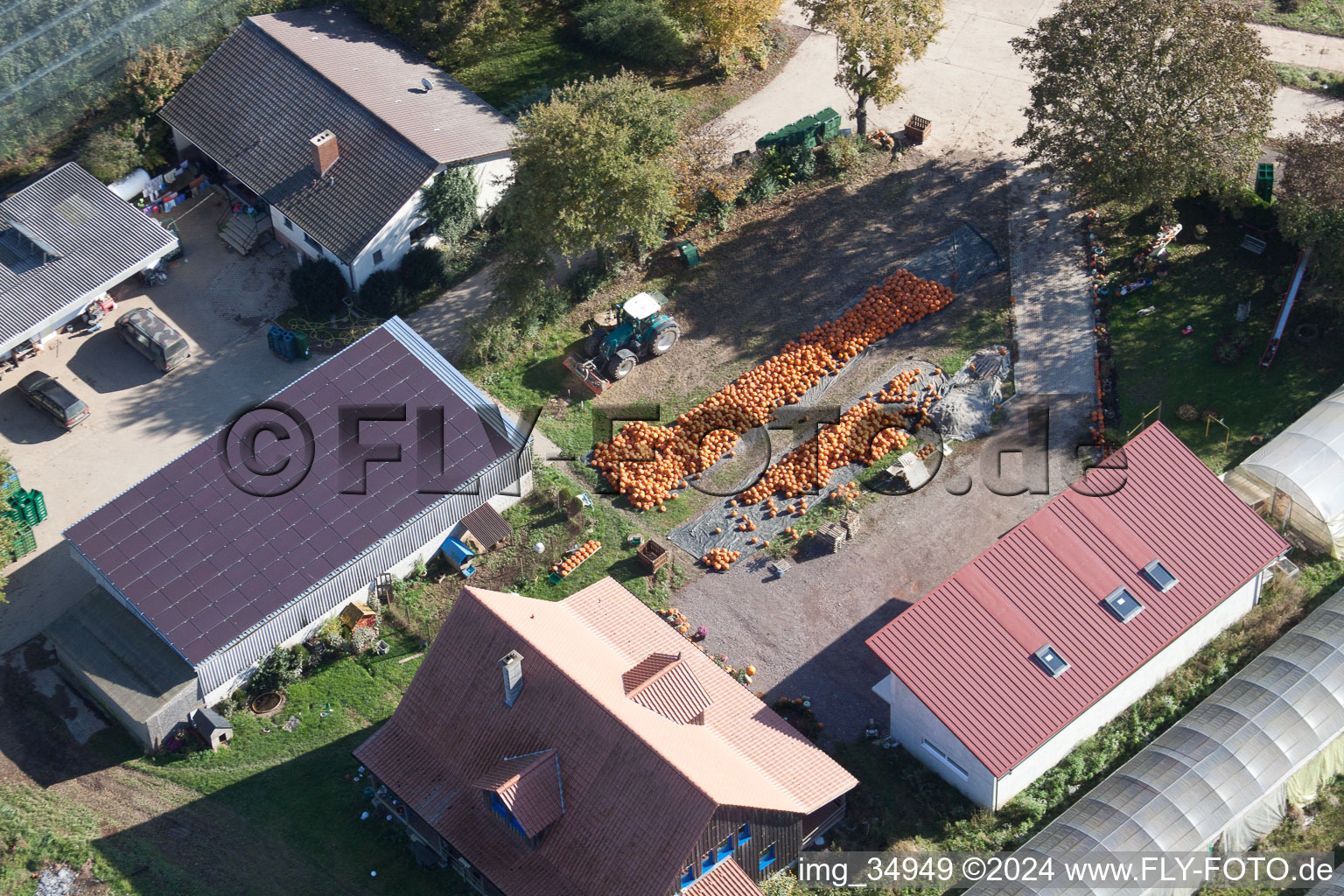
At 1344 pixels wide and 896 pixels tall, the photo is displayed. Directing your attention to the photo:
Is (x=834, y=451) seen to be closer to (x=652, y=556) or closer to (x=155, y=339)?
(x=652, y=556)

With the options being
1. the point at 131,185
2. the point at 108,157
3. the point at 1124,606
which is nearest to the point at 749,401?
the point at 1124,606

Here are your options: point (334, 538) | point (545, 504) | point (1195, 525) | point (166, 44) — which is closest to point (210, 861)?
point (334, 538)

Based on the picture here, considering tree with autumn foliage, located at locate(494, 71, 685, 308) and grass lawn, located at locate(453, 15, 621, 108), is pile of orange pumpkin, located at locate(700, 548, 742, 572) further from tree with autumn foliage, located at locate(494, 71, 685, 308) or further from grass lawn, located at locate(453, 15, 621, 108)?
grass lawn, located at locate(453, 15, 621, 108)

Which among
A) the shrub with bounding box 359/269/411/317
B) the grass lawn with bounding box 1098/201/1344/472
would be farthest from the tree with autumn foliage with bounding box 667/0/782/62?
the shrub with bounding box 359/269/411/317

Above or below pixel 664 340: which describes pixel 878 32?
above

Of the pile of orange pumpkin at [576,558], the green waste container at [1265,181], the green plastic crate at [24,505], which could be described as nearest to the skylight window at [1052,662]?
the pile of orange pumpkin at [576,558]

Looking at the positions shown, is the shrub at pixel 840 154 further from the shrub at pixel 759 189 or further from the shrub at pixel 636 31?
the shrub at pixel 636 31
